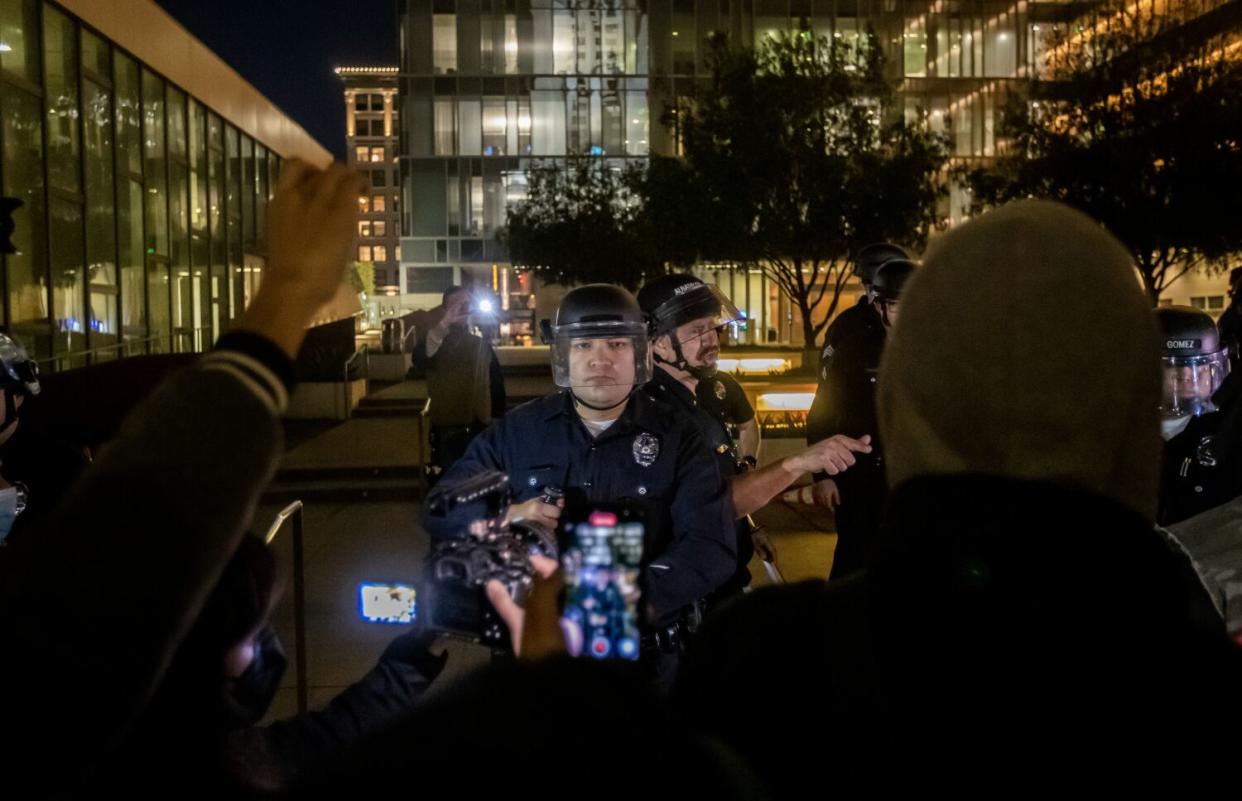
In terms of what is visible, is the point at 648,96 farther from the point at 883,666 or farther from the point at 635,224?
the point at 883,666

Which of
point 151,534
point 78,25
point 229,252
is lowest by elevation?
point 151,534

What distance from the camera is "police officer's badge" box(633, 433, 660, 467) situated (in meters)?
3.56

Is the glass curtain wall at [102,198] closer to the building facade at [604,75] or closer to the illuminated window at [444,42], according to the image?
the building facade at [604,75]

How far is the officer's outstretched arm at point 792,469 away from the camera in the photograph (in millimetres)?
3990

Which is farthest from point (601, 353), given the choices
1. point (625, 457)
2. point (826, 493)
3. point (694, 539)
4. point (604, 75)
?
point (604, 75)

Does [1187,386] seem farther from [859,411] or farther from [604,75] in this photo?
[604,75]

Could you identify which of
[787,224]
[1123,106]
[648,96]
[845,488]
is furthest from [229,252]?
[648,96]

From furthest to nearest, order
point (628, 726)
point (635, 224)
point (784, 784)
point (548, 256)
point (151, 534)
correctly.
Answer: point (548, 256) → point (635, 224) → point (784, 784) → point (151, 534) → point (628, 726)

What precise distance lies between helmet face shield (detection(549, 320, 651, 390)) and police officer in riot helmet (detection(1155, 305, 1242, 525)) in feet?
5.36

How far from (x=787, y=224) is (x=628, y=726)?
2819 centimetres

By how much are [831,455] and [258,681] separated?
2.61 m

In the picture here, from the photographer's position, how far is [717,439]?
4551mm

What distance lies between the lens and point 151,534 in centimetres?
101

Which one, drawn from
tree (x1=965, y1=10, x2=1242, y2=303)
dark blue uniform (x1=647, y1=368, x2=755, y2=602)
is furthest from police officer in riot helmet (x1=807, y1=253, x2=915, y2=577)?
tree (x1=965, y1=10, x2=1242, y2=303)
